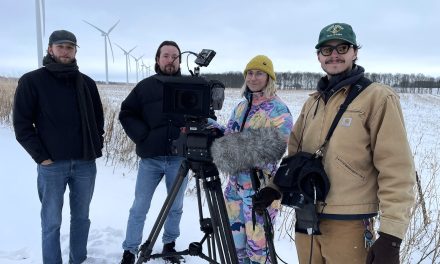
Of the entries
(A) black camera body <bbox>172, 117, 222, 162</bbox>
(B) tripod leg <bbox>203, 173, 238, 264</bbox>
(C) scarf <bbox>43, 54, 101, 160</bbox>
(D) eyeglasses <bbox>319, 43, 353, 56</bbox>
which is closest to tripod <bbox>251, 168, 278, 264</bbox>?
(B) tripod leg <bbox>203, 173, 238, 264</bbox>

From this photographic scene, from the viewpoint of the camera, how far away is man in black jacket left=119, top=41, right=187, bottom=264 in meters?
2.83

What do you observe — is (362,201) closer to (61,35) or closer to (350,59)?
(350,59)

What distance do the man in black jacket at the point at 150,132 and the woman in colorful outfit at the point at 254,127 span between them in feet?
2.01

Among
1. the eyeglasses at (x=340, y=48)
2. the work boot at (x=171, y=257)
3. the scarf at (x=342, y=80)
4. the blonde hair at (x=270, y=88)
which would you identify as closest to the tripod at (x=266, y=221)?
the blonde hair at (x=270, y=88)

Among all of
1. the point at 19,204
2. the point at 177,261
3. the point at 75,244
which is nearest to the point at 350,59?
the point at 177,261

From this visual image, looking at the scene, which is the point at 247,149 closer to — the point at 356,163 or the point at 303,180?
the point at 303,180

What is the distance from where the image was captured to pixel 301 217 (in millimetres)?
1771

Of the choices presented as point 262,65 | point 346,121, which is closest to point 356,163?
point 346,121

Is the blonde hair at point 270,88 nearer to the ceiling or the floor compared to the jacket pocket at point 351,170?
nearer to the ceiling

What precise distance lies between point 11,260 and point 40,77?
159 centimetres

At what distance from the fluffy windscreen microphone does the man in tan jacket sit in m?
0.27

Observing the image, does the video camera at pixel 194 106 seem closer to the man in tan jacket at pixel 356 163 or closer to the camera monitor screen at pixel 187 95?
the camera monitor screen at pixel 187 95

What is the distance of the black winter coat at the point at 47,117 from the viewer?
8.05ft

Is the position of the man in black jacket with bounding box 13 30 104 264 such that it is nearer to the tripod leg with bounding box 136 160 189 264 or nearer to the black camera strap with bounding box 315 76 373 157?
the tripod leg with bounding box 136 160 189 264
